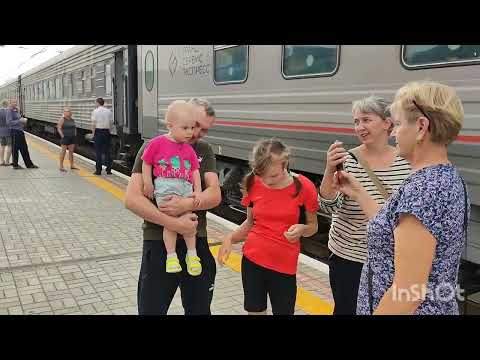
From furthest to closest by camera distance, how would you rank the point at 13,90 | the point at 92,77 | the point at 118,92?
1. the point at 13,90
2. the point at 92,77
3. the point at 118,92

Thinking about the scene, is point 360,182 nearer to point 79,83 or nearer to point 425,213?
point 425,213

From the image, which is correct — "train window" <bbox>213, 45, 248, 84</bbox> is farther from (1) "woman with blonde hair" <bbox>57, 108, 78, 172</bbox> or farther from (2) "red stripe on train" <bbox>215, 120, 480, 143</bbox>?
(1) "woman with blonde hair" <bbox>57, 108, 78, 172</bbox>

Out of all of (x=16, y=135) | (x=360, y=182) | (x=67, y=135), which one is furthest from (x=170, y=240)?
(x=16, y=135)

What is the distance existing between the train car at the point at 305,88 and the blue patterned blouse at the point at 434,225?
5.18ft

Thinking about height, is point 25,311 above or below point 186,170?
below

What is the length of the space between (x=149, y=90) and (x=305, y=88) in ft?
14.7

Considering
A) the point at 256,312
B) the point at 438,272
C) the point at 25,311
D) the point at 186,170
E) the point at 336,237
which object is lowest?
the point at 25,311

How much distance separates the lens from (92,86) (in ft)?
44.0

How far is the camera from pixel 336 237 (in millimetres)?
2652

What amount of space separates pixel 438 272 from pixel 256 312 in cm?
140

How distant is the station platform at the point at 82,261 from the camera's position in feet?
12.7
